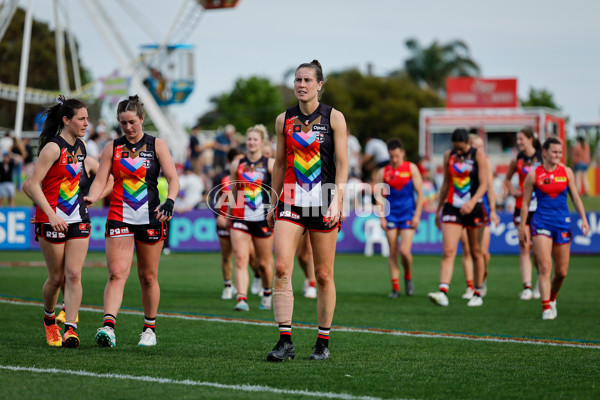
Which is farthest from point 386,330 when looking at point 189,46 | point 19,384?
point 189,46

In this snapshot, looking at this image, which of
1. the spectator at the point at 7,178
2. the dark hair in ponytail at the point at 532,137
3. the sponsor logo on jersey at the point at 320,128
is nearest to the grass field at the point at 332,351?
the sponsor logo on jersey at the point at 320,128

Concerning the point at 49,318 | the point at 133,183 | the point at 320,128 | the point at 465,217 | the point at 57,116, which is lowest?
the point at 49,318

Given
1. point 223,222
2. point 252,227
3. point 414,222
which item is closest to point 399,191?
point 414,222

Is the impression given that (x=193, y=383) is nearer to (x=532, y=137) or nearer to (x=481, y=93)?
(x=532, y=137)

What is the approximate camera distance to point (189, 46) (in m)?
47.6

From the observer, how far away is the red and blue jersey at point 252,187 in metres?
12.1

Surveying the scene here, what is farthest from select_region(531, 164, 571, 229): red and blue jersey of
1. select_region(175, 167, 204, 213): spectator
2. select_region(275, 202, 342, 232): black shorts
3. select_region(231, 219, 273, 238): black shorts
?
select_region(175, 167, 204, 213): spectator

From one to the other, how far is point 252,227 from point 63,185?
166 inches

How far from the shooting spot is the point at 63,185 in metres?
8.23

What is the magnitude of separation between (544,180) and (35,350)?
21.0 ft

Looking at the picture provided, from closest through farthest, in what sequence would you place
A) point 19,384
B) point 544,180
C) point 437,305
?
1. point 19,384
2. point 544,180
3. point 437,305

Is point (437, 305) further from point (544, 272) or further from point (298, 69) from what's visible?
point (298, 69)

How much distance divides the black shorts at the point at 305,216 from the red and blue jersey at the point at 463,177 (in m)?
5.33

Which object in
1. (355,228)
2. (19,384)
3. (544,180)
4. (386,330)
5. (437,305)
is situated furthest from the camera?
(355,228)
